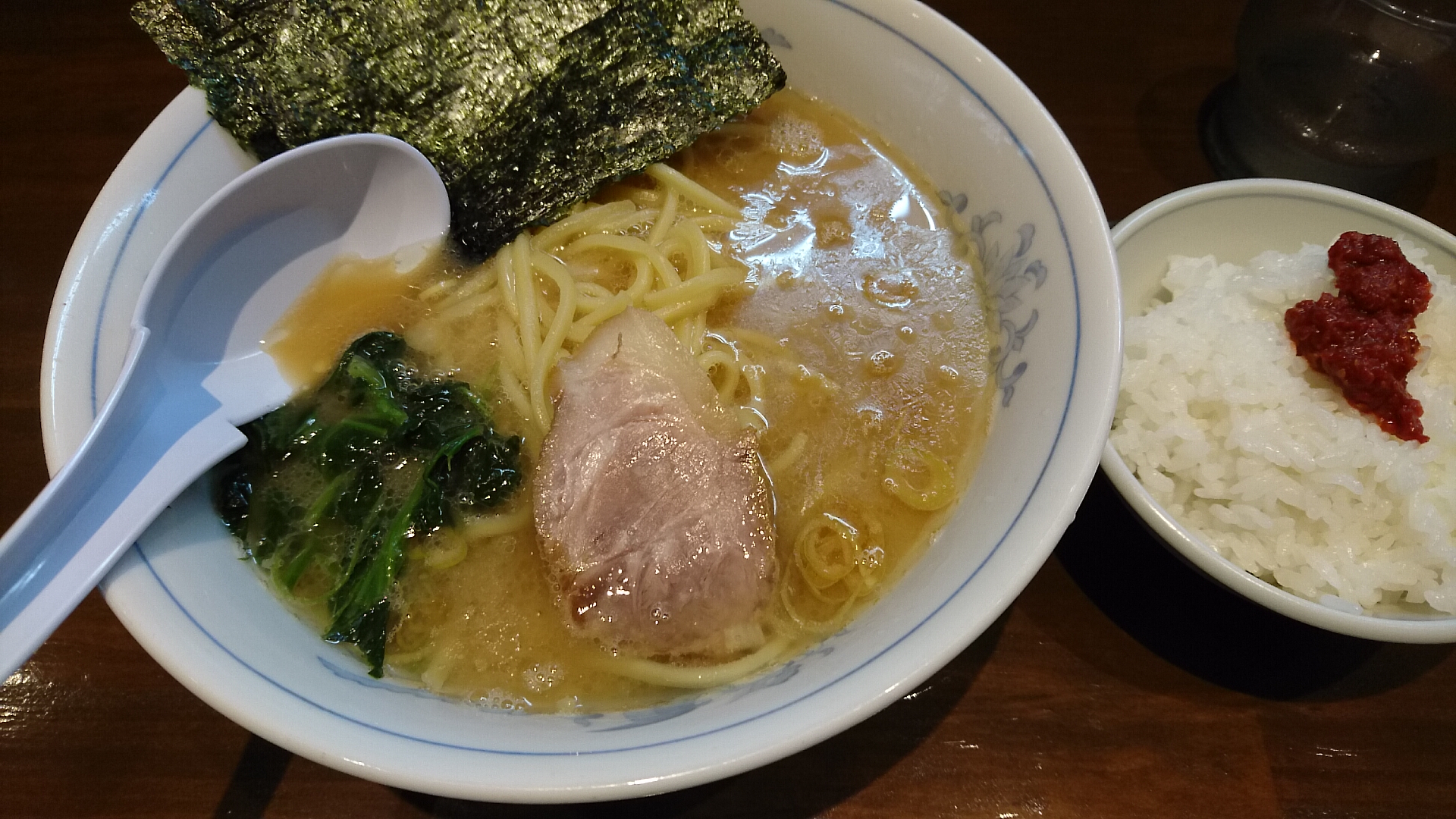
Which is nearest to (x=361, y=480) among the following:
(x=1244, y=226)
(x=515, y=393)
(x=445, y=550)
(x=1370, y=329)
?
(x=445, y=550)

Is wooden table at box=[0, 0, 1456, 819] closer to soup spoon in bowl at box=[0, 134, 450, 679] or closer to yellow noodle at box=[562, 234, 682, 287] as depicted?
soup spoon in bowl at box=[0, 134, 450, 679]

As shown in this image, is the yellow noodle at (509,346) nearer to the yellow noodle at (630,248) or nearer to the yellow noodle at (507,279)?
the yellow noodle at (507,279)

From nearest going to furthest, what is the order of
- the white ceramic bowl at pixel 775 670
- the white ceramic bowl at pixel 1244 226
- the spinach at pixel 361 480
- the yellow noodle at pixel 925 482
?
the white ceramic bowl at pixel 775 670 → the spinach at pixel 361 480 → the yellow noodle at pixel 925 482 → the white ceramic bowl at pixel 1244 226

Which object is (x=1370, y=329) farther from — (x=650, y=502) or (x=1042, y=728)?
(x=650, y=502)

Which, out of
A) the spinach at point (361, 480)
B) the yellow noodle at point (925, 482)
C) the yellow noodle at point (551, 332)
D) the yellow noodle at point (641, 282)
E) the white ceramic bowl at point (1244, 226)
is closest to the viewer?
the spinach at point (361, 480)

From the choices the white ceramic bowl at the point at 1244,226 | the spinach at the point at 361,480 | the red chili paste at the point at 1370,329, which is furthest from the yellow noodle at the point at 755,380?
the red chili paste at the point at 1370,329

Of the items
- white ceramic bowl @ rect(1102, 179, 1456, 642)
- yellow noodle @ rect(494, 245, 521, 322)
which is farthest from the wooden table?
yellow noodle @ rect(494, 245, 521, 322)

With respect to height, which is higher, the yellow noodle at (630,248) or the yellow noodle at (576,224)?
the yellow noodle at (576,224)
